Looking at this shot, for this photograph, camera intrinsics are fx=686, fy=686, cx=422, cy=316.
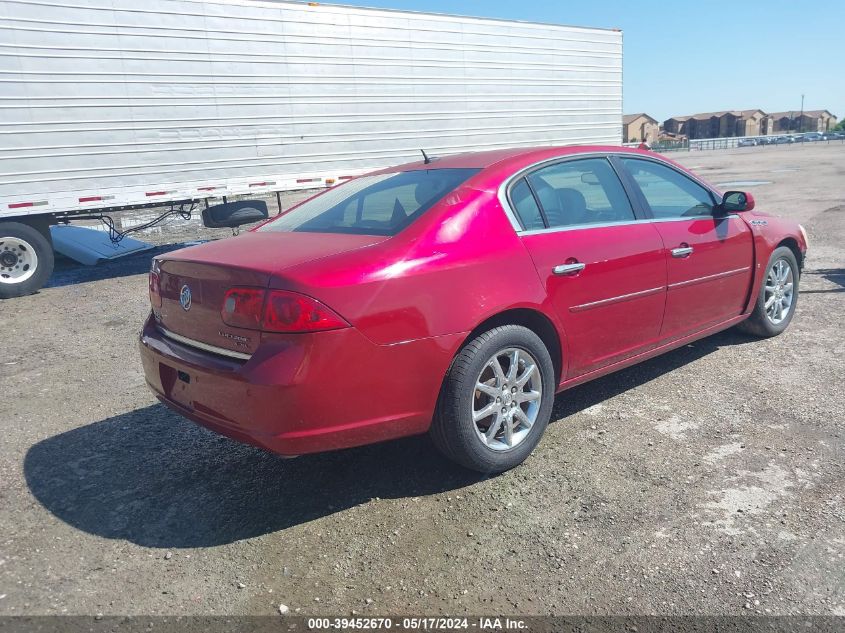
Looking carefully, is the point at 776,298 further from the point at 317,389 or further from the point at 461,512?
the point at 317,389

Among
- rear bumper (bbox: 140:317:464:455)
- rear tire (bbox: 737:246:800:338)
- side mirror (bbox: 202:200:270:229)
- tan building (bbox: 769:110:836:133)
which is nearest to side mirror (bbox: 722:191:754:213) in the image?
rear tire (bbox: 737:246:800:338)

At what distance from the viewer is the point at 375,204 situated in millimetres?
3672

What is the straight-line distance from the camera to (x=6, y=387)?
5105mm

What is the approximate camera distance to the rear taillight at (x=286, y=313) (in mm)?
2742

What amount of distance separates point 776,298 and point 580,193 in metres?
2.33

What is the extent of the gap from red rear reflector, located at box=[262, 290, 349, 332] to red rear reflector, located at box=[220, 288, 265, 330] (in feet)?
0.27

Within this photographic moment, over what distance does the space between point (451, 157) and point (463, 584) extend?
2.55 meters

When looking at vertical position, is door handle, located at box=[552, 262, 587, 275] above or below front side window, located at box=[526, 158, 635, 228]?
below

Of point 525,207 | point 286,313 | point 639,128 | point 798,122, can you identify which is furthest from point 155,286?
point 798,122

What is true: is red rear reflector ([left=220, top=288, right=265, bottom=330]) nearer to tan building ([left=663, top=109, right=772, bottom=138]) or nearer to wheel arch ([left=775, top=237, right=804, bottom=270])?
wheel arch ([left=775, top=237, right=804, bottom=270])

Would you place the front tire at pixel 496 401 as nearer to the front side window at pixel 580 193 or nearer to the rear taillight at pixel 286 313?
the rear taillight at pixel 286 313

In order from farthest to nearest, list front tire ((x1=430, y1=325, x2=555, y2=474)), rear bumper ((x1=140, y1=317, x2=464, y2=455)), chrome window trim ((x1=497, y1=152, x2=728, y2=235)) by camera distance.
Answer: chrome window trim ((x1=497, y1=152, x2=728, y2=235)) < front tire ((x1=430, y1=325, x2=555, y2=474)) < rear bumper ((x1=140, y1=317, x2=464, y2=455))

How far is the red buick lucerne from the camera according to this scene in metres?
2.80

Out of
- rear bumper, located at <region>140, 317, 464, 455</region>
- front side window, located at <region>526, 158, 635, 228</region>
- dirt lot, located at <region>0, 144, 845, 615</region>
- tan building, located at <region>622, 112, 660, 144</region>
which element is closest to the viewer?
dirt lot, located at <region>0, 144, 845, 615</region>
